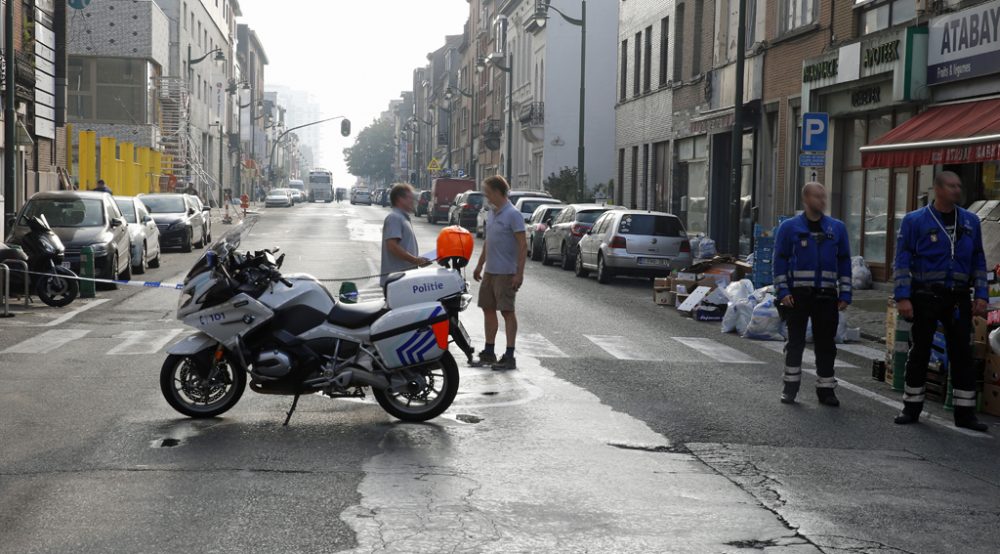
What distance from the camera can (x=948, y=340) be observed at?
30.5 feet

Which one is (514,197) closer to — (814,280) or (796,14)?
(796,14)

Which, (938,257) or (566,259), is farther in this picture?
(566,259)

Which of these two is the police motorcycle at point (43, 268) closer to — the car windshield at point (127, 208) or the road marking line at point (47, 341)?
the road marking line at point (47, 341)

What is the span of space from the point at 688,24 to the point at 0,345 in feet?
89.1

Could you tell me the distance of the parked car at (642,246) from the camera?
23688 millimetres

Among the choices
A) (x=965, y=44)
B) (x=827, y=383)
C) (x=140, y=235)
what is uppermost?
(x=965, y=44)

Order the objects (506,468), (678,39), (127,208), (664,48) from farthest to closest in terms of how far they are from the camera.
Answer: (664,48), (678,39), (127,208), (506,468)

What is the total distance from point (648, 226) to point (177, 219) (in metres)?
12.9

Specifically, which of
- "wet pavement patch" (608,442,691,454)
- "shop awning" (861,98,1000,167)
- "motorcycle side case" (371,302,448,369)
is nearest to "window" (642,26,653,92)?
"shop awning" (861,98,1000,167)

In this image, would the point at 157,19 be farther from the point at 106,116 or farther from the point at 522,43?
the point at 522,43

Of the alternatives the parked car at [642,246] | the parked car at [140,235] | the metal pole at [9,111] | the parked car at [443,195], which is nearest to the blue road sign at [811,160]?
the parked car at [642,246]

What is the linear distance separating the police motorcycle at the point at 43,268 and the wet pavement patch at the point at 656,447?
1091 cm

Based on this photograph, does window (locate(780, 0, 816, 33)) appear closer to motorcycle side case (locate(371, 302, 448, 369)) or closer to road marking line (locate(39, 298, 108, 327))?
road marking line (locate(39, 298, 108, 327))

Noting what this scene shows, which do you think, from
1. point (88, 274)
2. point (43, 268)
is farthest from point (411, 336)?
point (88, 274)
